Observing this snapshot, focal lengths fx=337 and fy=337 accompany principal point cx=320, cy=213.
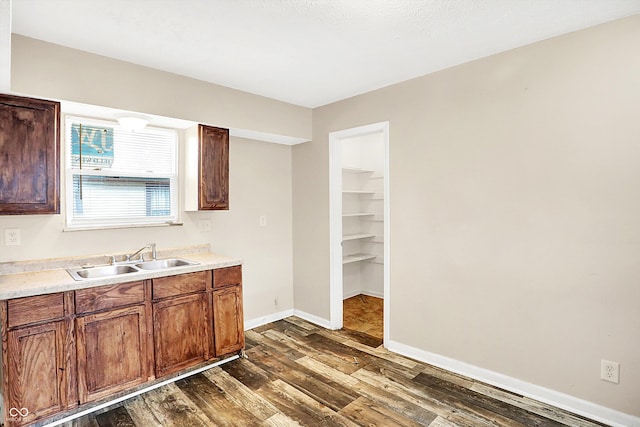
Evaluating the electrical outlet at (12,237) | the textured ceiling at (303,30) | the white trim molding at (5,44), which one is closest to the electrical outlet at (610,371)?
the textured ceiling at (303,30)

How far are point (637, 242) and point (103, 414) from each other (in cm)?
365

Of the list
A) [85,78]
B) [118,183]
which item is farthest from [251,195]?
[85,78]

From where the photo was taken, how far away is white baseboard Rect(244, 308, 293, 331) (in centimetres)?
387

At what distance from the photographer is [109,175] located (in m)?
2.90

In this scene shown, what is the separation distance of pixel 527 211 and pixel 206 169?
2698 mm

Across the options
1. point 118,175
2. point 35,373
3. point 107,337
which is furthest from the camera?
point 118,175

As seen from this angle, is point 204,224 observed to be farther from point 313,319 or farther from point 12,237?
point 313,319

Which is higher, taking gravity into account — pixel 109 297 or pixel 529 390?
pixel 109 297

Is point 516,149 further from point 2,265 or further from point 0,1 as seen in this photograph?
point 2,265

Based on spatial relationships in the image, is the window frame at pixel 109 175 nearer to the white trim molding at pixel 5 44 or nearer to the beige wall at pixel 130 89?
the beige wall at pixel 130 89

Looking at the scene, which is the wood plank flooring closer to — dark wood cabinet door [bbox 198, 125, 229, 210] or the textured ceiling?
dark wood cabinet door [bbox 198, 125, 229, 210]

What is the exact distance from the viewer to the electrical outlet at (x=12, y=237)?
7.92ft

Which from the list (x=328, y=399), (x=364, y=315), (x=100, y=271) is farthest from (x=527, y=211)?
(x=100, y=271)

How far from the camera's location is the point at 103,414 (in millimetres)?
2316
